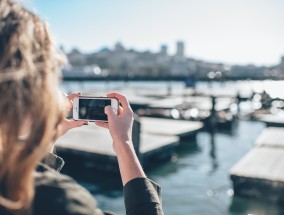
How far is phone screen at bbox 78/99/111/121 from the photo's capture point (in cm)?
183

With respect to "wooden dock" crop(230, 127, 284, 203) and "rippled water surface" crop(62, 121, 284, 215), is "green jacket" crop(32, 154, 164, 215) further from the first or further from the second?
"rippled water surface" crop(62, 121, 284, 215)

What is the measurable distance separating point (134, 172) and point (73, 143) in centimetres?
1034

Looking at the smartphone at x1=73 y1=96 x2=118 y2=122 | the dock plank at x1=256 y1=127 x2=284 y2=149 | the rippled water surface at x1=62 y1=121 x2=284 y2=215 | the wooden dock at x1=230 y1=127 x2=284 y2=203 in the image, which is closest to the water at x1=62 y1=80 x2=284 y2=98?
the dock plank at x1=256 y1=127 x2=284 y2=149

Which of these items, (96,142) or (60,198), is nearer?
(60,198)

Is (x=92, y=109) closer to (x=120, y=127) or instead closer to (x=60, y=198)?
(x=120, y=127)

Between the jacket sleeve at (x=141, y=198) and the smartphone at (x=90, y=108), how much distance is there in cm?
58

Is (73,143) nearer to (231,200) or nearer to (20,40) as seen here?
(231,200)

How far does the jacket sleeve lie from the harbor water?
720cm

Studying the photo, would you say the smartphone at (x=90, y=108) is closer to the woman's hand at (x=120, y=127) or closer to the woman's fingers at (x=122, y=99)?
the woman's fingers at (x=122, y=99)

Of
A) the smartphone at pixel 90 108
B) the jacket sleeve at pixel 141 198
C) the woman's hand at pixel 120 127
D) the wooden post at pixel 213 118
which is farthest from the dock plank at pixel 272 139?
the jacket sleeve at pixel 141 198

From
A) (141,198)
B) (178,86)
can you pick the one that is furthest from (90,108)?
(178,86)

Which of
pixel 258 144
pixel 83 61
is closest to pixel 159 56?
pixel 83 61

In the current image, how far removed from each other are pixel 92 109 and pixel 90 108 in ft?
0.04

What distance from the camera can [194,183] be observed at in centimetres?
1027
